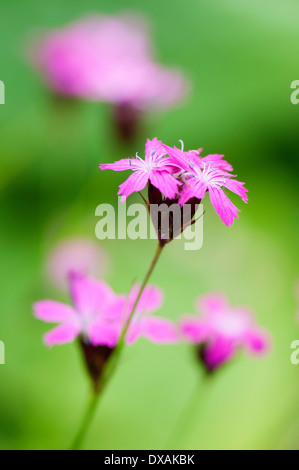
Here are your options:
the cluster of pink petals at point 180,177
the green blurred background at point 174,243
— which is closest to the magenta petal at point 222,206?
the cluster of pink petals at point 180,177

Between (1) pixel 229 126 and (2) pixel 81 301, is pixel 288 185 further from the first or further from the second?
(2) pixel 81 301

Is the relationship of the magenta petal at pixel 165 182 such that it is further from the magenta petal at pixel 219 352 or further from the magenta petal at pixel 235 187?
the magenta petal at pixel 219 352

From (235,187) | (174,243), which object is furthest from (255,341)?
(174,243)

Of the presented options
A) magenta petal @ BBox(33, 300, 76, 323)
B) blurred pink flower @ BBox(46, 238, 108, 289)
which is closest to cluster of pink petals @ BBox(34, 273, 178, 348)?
magenta petal @ BBox(33, 300, 76, 323)

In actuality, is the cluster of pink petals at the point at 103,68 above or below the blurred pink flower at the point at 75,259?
above

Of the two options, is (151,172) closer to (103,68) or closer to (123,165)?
(123,165)
